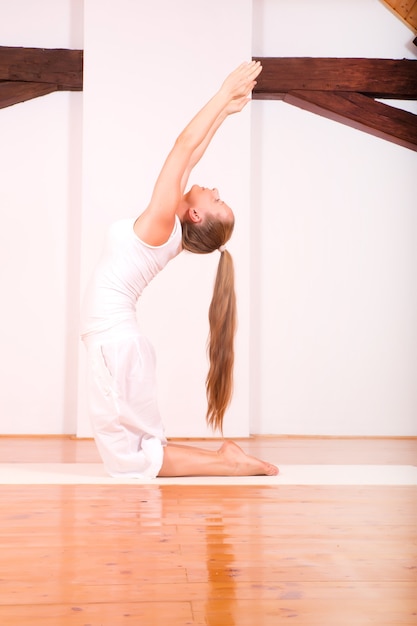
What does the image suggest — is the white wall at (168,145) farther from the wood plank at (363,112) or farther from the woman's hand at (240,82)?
the woman's hand at (240,82)

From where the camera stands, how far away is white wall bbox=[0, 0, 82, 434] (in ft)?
15.6

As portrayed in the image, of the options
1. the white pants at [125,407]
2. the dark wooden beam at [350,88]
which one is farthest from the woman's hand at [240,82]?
the dark wooden beam at [350,88]

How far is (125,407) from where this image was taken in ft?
8.48

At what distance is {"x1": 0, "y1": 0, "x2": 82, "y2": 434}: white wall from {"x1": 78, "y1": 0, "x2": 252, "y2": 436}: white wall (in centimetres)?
31

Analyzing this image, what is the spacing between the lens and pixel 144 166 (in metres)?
4.59

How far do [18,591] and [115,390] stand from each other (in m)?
1.37

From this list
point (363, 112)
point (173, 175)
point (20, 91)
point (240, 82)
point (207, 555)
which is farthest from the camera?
point (363, 112)

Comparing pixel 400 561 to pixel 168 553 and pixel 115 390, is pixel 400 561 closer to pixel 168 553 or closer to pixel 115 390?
pixel 168 553

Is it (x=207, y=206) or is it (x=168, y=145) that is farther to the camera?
(x=168, y=145)

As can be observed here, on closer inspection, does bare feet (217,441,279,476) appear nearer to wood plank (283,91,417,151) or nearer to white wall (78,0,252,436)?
white wall (78,0,252,436)

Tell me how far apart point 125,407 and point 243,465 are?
0.48 m

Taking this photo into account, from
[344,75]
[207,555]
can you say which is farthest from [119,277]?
[344,75]

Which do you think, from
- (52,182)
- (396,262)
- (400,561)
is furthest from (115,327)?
(396,262)

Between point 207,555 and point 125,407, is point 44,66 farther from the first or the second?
point 207,555
